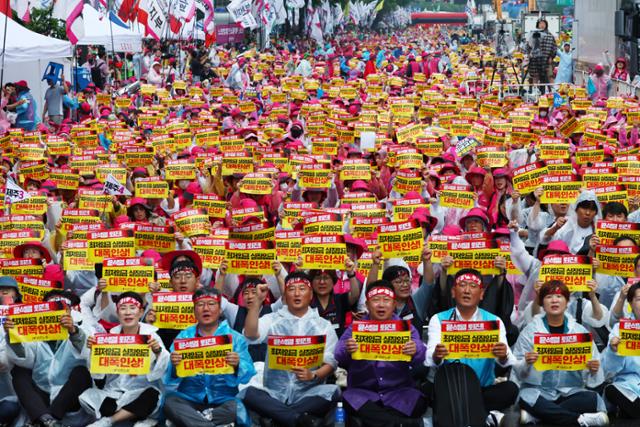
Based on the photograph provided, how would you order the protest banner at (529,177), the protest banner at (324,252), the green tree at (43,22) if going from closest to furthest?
the protest banner at (324,252)
the protest banner at (529,177)
the green tree at (43,22)

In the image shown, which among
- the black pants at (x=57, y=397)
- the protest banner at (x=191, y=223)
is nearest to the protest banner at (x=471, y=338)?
the black pants at (x=57, y=397)

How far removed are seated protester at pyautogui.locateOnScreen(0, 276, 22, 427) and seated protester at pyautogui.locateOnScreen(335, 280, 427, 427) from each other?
239 cm

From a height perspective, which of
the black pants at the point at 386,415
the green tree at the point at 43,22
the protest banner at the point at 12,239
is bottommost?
the black pants at the point at 386,415

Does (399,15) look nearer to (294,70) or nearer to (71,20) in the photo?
(294,70)

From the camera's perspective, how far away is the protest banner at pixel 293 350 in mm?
8328

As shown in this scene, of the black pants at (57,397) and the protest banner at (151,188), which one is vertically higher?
the protest banner at (151,188)

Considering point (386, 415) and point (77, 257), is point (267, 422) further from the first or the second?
point (77, 257)

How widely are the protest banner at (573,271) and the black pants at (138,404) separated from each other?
2965mm

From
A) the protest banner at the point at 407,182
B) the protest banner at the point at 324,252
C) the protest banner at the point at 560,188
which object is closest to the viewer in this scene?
the protest banner at the point at 324,252

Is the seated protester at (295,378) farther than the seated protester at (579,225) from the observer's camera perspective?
No

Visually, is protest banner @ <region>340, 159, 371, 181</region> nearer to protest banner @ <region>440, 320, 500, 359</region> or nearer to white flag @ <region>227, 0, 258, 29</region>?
protest banner @ <region>440, 320, 500, 359</region>

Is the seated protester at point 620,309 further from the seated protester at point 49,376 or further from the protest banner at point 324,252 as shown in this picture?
the seated protester at point 49,376

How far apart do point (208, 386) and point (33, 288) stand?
1931 millimetres

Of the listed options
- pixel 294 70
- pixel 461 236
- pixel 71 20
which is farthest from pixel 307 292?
pixel 294 70
